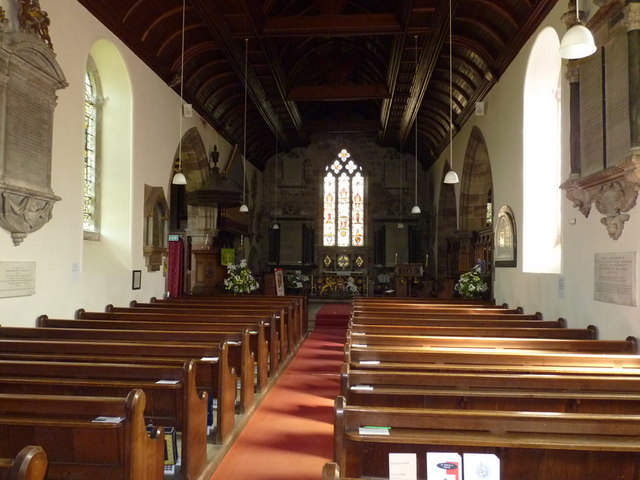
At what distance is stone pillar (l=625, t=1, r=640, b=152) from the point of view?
4352 millimetres

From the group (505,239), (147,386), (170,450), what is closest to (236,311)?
(170,450)

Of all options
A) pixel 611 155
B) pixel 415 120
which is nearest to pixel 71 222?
pixel 611 155

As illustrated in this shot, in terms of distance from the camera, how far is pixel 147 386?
10.4 ft

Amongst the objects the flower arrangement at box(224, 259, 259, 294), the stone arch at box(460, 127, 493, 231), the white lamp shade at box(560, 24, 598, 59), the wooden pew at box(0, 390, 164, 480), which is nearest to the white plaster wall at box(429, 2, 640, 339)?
the stone arch at box(460, 127, 493, 231)

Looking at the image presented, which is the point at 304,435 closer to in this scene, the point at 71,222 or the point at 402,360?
the point at 402,360

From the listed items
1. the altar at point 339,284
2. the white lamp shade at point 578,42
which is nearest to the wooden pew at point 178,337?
the white lamp shade at point 578,42

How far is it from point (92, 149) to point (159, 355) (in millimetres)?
4927

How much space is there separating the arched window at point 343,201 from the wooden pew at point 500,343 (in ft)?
46.2

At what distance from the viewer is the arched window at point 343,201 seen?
1897 cm

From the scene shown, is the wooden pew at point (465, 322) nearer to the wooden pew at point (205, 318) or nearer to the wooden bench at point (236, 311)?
the wooden pew at point (205, 318)

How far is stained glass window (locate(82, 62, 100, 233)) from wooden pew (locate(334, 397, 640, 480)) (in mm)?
6487

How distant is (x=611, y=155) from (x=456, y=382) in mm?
2906

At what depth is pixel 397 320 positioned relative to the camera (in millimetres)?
6465

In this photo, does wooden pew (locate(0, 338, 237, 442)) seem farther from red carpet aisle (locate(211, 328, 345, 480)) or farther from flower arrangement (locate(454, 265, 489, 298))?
flower arrangement (locate(454, 265, 489, 298))
